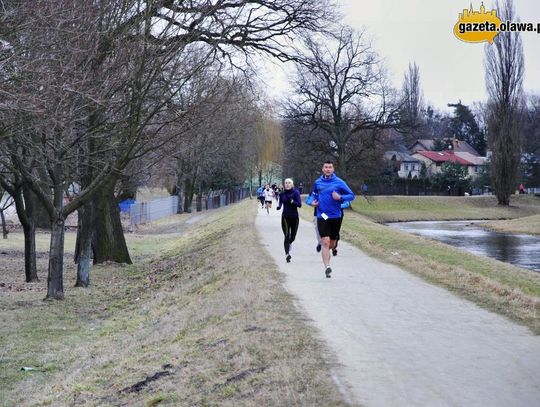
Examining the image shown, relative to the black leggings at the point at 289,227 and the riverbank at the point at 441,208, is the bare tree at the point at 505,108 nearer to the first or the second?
the riverbank at the point at 441,208

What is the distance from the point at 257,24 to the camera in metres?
22.0

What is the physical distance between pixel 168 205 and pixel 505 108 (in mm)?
31876

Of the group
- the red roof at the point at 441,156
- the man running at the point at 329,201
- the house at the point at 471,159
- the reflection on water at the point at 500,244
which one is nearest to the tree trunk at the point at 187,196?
the reflection on water at the point at 500,244

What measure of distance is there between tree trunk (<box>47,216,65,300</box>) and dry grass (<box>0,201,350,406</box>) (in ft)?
1.03

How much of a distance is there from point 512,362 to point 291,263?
9.21m

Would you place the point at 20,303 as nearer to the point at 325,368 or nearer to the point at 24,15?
the point at 24,15

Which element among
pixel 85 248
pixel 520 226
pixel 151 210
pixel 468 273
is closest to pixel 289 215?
pixel 468 273

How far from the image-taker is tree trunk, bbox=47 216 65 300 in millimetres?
16734

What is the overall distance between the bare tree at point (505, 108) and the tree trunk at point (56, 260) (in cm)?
5958

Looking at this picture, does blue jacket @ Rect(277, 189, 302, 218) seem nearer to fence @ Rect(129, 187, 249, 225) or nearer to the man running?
the man running

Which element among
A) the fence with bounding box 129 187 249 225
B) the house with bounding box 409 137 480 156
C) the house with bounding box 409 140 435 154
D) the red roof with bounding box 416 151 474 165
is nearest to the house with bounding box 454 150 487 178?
the red roof with bounding box 416 151 474 165

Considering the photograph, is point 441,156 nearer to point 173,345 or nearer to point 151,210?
point 151,210

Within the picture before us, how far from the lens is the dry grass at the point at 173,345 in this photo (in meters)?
7.39

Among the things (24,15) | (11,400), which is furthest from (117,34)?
(11,400)
